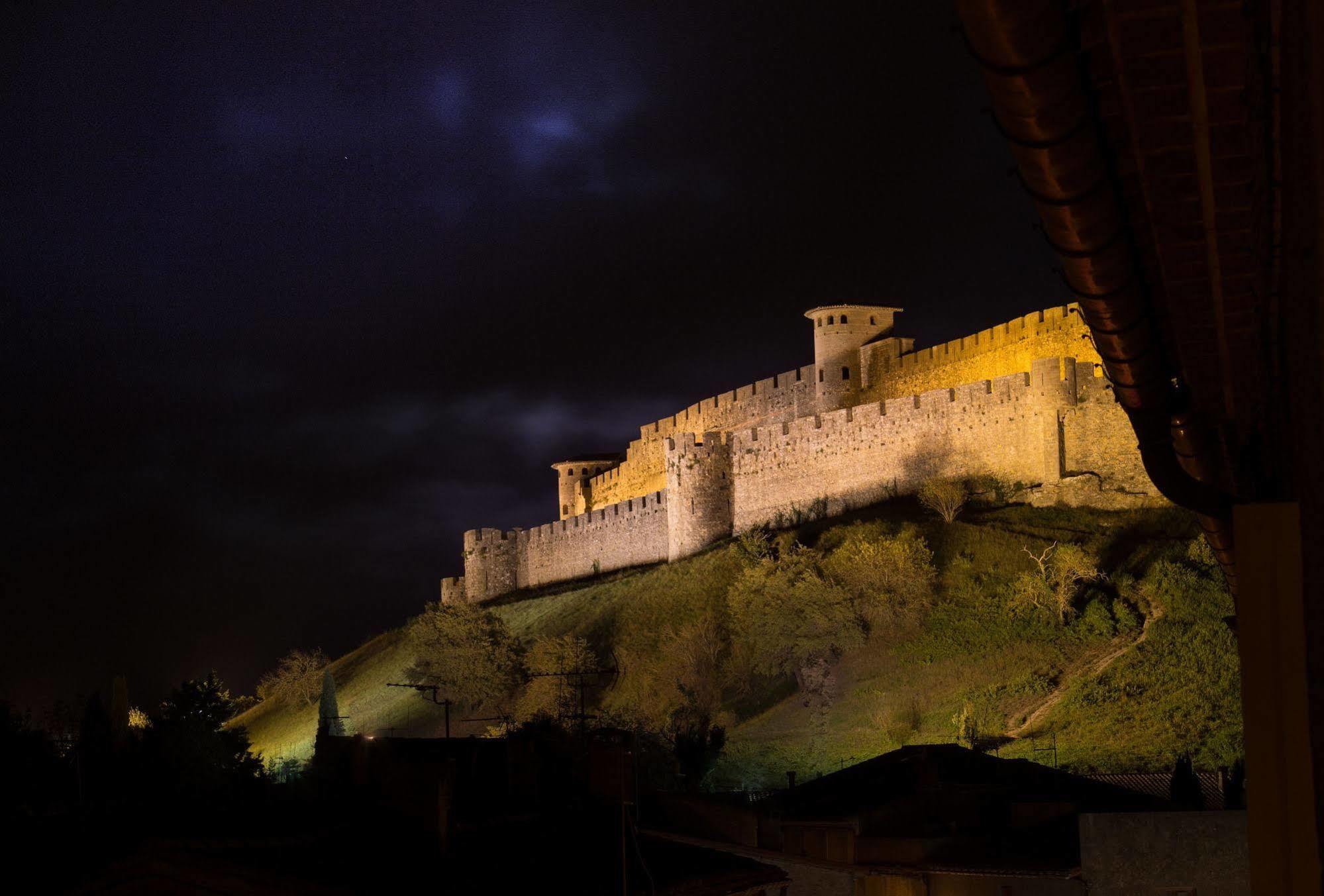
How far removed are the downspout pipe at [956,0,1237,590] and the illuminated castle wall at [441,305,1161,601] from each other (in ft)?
105

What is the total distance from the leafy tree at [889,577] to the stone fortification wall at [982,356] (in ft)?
26.3

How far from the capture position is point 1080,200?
192 inches

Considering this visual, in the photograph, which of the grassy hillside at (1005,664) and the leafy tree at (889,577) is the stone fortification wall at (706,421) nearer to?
the grassy hillside at (1005,664)

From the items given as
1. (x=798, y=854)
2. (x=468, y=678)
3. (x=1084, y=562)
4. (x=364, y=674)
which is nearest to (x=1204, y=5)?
(x=798, y=854)

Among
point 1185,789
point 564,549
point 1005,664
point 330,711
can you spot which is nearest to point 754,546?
point 1005,664

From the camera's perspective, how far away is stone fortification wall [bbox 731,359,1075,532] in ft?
130

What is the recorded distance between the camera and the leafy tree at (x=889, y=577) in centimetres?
3619

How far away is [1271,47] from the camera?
4.27 meters

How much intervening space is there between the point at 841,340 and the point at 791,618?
1602 cm

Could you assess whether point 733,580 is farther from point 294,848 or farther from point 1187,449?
point 1187,449

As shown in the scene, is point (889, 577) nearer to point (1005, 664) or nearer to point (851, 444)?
point (1005, 664)

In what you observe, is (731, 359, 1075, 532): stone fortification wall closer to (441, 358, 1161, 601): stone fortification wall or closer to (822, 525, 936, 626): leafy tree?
(441, 358, 1161, 601): stone fortification wall

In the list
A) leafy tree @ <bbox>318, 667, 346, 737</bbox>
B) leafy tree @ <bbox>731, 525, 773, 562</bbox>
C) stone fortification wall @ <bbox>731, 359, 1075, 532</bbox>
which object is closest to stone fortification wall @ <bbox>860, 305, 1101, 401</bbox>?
stone fortification wall @ <bbox>731, 359, 1075, 532</bbox>

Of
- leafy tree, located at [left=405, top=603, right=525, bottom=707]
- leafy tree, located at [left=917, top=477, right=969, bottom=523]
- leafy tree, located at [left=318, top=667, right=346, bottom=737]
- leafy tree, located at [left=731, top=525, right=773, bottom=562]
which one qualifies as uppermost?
leafy tree, located at [left=917, top=477, right=969, bottom=523]
